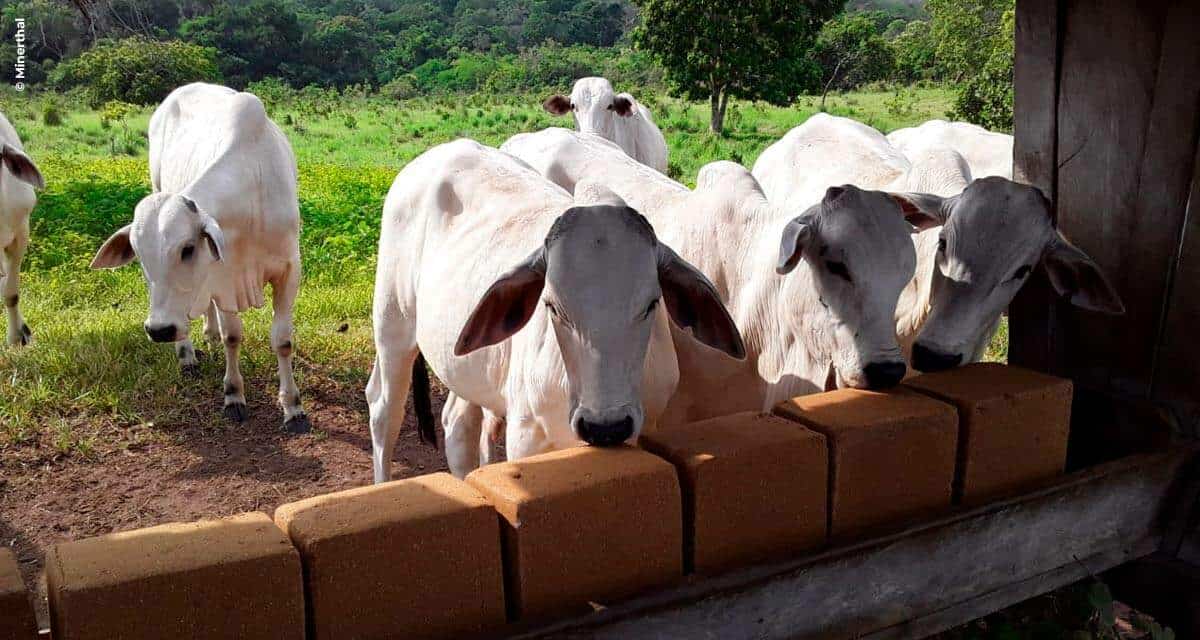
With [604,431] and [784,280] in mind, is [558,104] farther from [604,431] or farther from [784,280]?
[604,431]

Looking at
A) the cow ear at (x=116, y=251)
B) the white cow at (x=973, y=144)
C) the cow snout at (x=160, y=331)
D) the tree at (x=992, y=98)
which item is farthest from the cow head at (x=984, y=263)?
the tree at (x=992, y=98)

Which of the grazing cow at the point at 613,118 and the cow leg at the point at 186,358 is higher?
the grazing cow at the point at 613,118

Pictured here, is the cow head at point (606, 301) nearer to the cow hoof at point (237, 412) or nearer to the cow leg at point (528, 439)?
the cow leg at point (528, 439)

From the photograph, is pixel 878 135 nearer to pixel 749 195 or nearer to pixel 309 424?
pixel 749 195

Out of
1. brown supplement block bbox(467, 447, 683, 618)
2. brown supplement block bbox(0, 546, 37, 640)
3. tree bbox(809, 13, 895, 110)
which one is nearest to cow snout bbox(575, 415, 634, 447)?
brown supplement block bbox(467, 447, 683, 618)

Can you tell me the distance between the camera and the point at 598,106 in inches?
375

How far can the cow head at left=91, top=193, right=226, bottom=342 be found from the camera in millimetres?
5062

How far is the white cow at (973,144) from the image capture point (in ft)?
17.7

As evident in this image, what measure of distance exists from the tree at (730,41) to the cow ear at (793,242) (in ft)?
64.3

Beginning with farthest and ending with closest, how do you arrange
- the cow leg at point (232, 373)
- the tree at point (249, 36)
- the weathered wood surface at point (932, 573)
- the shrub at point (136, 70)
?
the tree at point (249, 36) < the shrub at point (136, 70) < the cow leg at point (232, 373) < the weathered wood surface at point (932, 573)

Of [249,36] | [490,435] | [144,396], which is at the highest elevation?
[249,36]

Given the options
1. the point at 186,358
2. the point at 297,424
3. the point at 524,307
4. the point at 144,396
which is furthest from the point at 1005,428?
the point at 186,358

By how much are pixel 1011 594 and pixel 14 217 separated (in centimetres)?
710

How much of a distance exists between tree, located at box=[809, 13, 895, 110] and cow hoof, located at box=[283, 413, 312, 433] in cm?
2962
